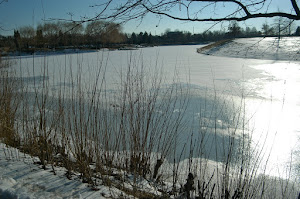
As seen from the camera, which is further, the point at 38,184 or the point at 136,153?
the point at 136,153

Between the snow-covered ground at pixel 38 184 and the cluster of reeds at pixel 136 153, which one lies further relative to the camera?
the cluster of reeds at pixel 136 153

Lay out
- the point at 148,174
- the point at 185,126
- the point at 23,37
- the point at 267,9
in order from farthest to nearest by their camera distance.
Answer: the point at 185,126, the point at 23,37, the point at 148,174, the point at 267,9

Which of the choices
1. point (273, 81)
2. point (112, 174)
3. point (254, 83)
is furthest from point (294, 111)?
point (112, 174)

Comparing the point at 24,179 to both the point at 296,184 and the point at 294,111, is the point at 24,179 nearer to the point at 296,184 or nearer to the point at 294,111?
the point at 296,184

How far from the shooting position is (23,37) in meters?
2.96

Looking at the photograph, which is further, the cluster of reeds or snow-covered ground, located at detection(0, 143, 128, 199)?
the cluster of reeds

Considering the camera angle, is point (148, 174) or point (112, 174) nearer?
point (112, 174)

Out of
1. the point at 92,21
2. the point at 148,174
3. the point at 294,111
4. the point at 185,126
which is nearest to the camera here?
the point at 92,21

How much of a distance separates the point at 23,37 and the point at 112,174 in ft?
7.88

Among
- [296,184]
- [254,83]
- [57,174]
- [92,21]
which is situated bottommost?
[296,184]

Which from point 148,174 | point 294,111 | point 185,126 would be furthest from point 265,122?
point 148,174

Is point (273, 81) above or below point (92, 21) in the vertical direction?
below

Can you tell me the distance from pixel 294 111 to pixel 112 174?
432 cm

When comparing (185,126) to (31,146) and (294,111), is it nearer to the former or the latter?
(31,146)
